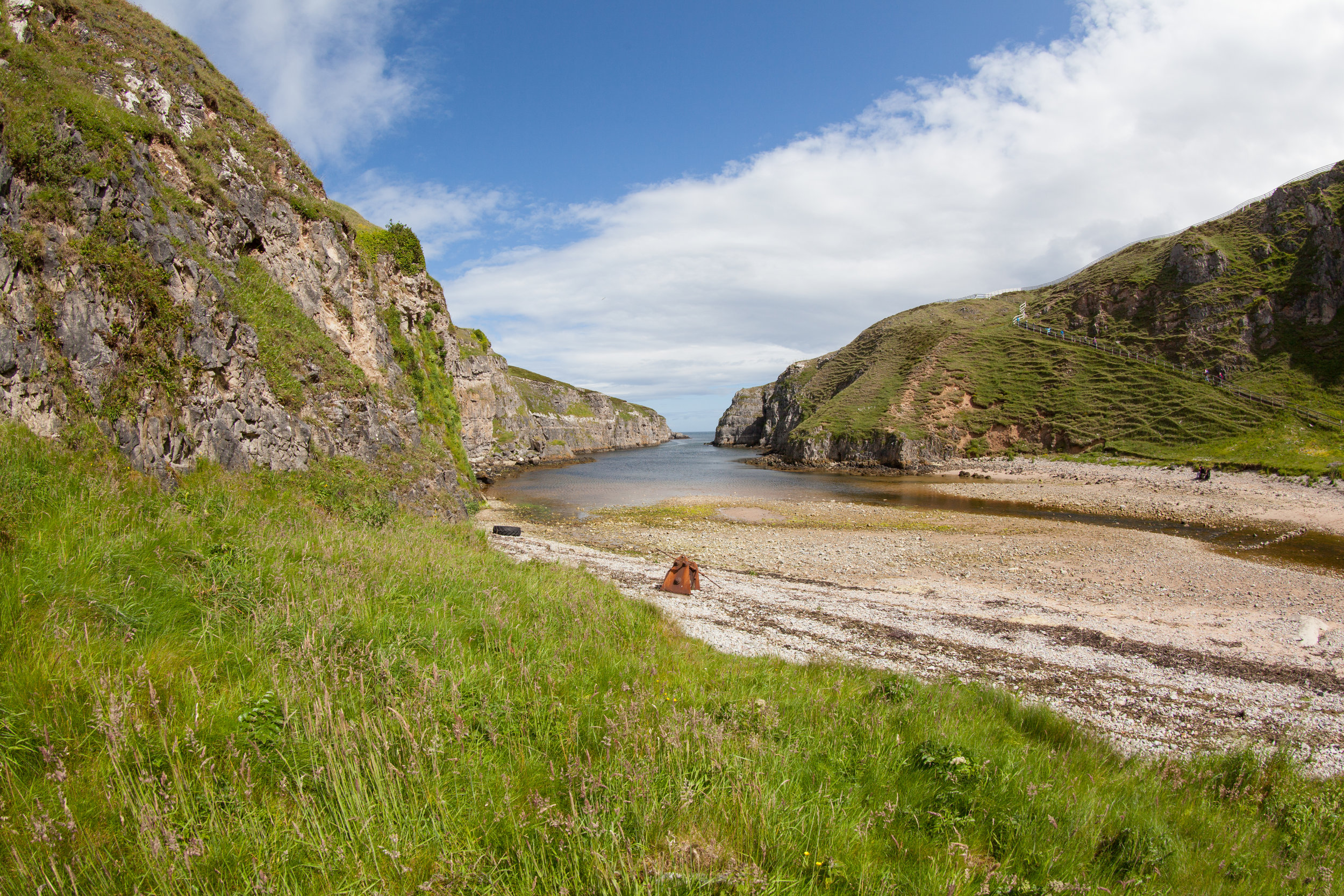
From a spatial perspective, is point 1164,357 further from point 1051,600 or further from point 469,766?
point 469,766

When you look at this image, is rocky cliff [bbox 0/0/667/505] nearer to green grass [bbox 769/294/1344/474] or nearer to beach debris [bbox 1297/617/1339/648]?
beach debris [bbox 1297/617/1339/648]

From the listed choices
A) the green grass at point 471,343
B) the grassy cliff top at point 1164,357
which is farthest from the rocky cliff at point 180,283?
the grassy cliff top at point 1164,357

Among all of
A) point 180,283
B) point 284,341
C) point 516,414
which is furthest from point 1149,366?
point 180,283

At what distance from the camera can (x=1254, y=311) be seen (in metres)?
77.3

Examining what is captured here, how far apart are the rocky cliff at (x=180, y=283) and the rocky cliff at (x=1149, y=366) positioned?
6945 cm

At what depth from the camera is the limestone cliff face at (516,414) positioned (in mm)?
78750

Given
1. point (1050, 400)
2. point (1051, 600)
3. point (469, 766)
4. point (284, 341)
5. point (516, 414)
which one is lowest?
point (1051, 600)

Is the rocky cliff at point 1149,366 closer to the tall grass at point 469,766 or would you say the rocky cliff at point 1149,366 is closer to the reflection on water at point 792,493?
A: the reflection on water at point 792,493

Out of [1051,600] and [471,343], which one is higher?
[471,343]

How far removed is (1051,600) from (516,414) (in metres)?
91.7

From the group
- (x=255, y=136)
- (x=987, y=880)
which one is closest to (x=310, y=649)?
(x=987, y=880)

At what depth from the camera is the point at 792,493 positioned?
52.9 m

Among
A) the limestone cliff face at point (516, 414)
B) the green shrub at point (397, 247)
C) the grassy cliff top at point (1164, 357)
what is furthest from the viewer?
the limestone cliff face at point (516, 414)

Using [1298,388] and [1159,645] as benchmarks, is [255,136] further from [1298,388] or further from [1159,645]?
[1298,388]
